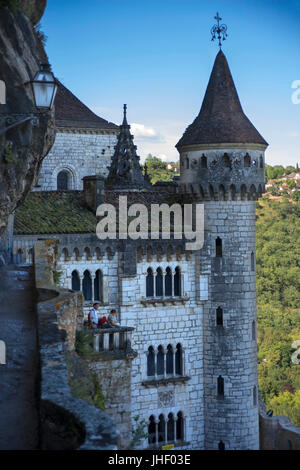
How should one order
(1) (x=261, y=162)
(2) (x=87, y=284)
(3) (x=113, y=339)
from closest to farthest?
(3) (x=113, y=339) < (2) (x=87, y=284) < (1) (x=261, y=162)

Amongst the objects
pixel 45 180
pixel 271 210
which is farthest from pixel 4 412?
pixel 271 210

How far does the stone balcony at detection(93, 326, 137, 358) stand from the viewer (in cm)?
2475

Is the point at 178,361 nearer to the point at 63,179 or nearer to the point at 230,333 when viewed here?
the point at 230,333

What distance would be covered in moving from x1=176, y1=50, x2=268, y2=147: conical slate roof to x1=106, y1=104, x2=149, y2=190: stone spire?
3.44m

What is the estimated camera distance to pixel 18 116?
1395 centimetres

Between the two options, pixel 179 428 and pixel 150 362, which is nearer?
Result: pixel 150 362

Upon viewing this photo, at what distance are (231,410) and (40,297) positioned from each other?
63.9 ft

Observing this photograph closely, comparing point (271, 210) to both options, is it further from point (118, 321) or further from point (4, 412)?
point (4, 412)

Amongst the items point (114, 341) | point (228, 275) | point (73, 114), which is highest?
point (73, 114)

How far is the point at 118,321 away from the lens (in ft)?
101

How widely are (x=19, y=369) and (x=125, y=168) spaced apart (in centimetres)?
2652

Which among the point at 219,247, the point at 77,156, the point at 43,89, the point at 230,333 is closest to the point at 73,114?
the point at 77,156

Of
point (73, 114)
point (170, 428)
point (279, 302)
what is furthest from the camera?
point (279, 302)

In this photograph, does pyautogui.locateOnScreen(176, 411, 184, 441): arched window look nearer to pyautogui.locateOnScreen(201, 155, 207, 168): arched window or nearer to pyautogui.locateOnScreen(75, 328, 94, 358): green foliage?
pyautogui.locateOnScreen(201, 155, 207, 168): arched window
